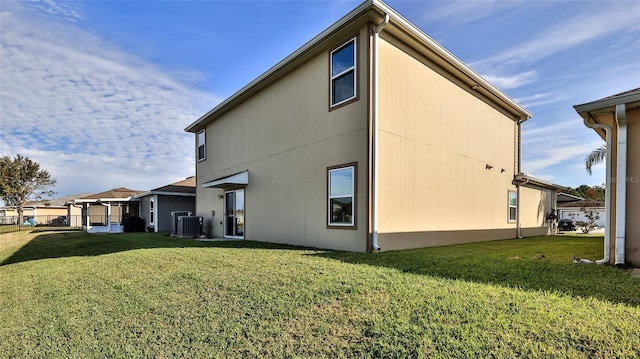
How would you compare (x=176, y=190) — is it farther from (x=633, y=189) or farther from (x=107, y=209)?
(x=633, y=189)

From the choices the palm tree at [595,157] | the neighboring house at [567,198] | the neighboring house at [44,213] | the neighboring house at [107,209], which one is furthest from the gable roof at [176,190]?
the neighboring house at [567,198]

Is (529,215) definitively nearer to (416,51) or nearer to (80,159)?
A: (416,51)

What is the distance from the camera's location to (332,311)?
3.77m

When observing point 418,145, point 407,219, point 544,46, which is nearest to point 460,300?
point 407,219

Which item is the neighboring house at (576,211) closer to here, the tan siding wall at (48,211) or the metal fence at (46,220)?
the metal fence at (46,220)

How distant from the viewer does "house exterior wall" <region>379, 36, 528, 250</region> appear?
328 inches

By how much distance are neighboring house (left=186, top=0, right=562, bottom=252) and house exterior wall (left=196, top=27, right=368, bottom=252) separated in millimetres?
35

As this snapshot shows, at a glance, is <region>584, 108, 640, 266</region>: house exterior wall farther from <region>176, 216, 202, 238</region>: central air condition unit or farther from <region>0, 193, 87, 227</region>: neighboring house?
<region>0, 193, 87, 227</region>: neighboring house

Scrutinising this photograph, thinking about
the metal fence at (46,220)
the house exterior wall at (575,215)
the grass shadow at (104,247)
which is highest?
the grass shadow at (104,247)

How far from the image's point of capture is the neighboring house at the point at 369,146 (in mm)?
7926

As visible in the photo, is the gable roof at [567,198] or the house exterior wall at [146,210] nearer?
the house exterior wall at [146,210]

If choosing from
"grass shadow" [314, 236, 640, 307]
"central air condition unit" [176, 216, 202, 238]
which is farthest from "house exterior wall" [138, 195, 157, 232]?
"grass shadow" [314, 236, 640, 307]

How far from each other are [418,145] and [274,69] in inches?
192

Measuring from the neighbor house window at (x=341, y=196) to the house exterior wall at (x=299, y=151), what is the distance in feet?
0.51
